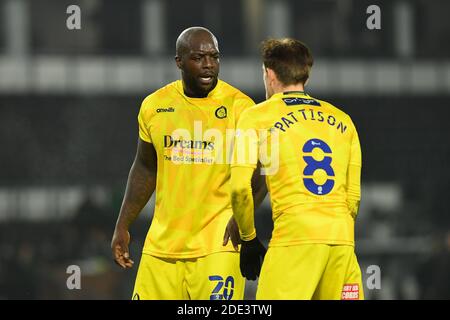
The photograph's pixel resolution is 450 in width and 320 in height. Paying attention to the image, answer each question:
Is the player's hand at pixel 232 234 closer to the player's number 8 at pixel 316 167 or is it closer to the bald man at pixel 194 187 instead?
the bald man at pixel 194 187

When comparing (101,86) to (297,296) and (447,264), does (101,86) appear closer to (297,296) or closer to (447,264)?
(447,264)

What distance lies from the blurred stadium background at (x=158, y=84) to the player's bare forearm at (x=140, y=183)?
870 inches

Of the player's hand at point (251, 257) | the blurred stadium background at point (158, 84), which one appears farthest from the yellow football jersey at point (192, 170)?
the blurred stadium background at point (158, 84)

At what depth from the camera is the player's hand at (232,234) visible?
250 inches

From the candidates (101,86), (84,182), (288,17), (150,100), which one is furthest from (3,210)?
(150,100)

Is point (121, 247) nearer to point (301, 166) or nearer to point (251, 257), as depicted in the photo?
point (251, 257)

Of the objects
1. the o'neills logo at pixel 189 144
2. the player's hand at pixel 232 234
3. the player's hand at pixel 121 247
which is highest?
the o'neills logo at pixel 189 144

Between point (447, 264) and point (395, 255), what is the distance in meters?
9.22

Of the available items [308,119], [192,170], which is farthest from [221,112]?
[308,119]

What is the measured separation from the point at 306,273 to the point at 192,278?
104 cm

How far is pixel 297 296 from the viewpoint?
5707 mm

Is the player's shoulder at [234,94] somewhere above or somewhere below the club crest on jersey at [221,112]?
above

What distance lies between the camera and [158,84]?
32125mm

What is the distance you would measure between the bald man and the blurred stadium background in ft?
73.4
